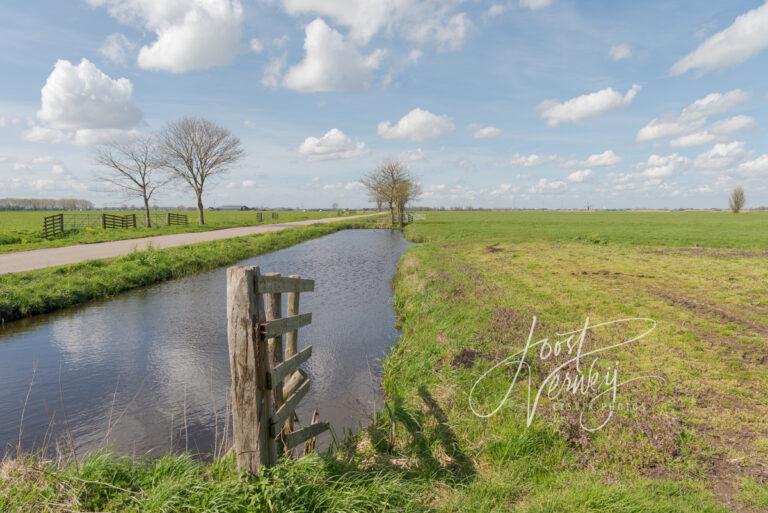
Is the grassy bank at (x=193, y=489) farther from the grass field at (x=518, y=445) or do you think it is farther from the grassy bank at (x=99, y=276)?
the grassy bank at (x=99, y=276)

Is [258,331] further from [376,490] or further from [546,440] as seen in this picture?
[546,440]

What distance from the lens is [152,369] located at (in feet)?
31.3

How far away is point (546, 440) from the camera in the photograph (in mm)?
5582

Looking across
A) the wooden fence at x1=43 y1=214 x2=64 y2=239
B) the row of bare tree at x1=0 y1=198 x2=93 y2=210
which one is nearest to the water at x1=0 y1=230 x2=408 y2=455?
the wooden fence at x1=43 y1=214 x2=64 y2=239

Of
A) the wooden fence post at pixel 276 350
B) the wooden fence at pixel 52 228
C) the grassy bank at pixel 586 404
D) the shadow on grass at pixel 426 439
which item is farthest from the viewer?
the wooden fence at pixel 52 228

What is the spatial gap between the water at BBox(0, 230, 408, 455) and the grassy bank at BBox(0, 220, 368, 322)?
0.77 metres

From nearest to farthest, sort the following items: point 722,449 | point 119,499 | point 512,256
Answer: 1. point 119,499
2. point 722,449
3. point 512,256

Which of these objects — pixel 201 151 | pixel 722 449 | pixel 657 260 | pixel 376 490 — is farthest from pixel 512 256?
pixel 201 151

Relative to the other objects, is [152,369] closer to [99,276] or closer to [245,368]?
[245,368]

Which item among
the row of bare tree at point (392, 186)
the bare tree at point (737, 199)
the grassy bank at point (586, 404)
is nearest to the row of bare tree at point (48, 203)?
the row of bare tree at point (392, 186)

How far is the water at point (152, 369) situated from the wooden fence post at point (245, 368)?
1.25 metres

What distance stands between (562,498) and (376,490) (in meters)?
2.10

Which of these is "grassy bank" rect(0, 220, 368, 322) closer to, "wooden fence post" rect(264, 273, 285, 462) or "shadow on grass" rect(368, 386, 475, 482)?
"wooden fence post" rect(264, 273, 285, 462)

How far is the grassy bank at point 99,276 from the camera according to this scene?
13.8 meters
